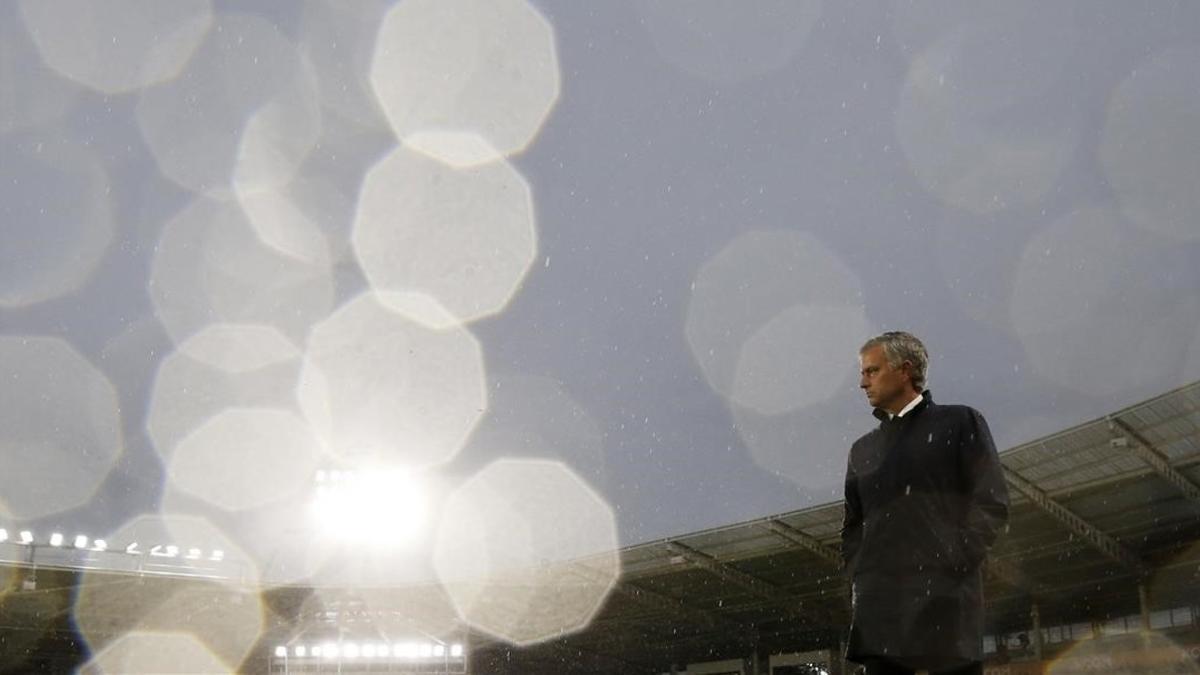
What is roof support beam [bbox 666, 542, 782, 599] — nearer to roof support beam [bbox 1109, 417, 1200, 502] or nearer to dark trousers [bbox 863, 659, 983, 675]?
roof support beam [bbox 1109, 417, 1200, 502]

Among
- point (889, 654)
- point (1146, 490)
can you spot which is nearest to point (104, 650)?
point (1146, 490)

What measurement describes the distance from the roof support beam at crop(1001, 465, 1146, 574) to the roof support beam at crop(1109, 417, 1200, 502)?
2315 mm

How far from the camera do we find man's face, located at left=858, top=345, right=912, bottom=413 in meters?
3.45

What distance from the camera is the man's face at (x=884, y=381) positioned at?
345 cm

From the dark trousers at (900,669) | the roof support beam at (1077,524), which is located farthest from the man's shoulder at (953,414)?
the roof support beam at (1077,524)

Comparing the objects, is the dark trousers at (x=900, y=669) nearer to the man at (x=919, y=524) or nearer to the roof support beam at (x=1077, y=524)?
the man at (x=919, y=524)

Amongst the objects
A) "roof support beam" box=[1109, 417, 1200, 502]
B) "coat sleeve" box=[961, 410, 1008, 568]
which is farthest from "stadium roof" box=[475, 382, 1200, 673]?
"coat sleeve" box=[961, 410, 1008, 568]

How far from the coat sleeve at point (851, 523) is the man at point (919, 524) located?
0.03 meters

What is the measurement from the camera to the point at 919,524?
3.30 meters

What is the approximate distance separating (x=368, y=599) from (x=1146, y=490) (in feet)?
73.4

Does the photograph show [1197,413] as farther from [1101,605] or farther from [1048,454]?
[1101,605]

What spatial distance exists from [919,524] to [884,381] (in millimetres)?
441

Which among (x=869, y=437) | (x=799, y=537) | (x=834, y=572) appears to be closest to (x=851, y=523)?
(x=869, y=437)

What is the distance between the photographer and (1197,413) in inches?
773
